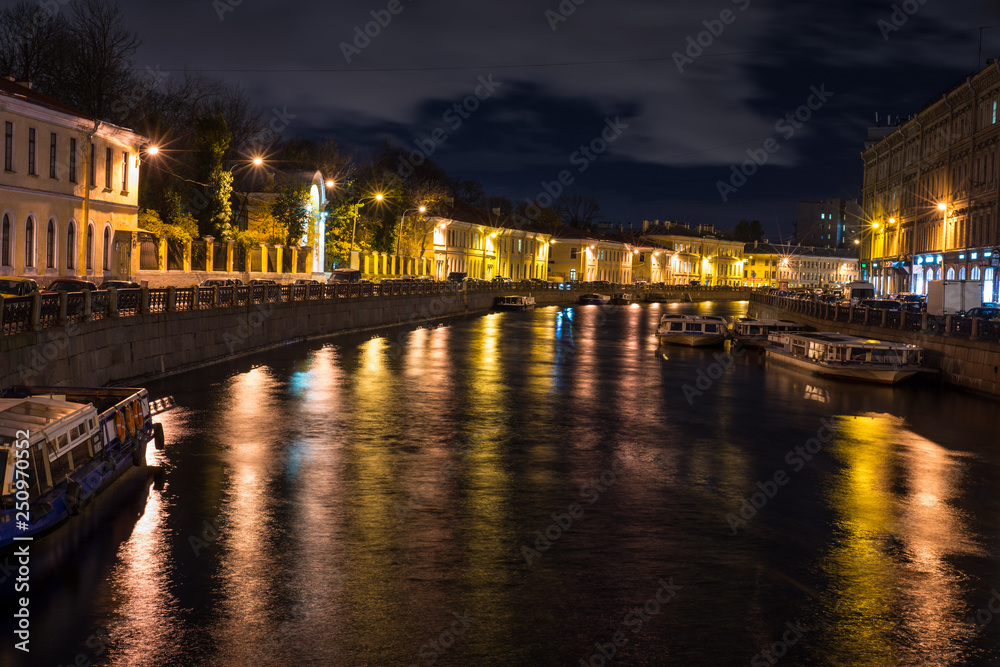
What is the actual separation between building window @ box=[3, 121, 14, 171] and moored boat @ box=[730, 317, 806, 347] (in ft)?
105

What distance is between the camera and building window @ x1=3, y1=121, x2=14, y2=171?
1499 inches

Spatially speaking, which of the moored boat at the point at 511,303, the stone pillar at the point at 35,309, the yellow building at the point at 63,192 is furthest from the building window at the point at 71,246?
the moored boat at the point at 511,303

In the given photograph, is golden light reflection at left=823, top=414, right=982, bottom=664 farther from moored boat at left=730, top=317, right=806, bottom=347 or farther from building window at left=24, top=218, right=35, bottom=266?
building window at left=24, top=218, right=35, bottom=266

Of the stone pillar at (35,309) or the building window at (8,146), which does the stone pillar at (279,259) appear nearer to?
the building window at (8,146)

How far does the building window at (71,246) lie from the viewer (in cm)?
4275

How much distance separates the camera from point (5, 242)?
38188 millimetres

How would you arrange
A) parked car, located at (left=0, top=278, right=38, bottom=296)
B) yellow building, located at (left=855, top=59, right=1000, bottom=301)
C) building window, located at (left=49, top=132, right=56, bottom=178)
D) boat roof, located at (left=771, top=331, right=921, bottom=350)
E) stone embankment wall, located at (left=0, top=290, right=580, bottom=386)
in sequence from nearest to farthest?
stone embankment wall, located at (left=0, top=290, right=580, bottom=386) → parked car, located at (left=0, top=278, right=38, bottom=296) → boat roof, located at (left=771, top=331, right=921, bottom=350) → building window, located at (left=49, top=132, right=56, bottom=178) → yellow building, located at (left=855, top=59, right=1000, bottom=301)

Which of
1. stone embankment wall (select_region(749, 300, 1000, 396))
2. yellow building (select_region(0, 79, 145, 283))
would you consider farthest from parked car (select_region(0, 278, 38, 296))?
stone embankment wall (select_region(749, 300, 1000, 396))

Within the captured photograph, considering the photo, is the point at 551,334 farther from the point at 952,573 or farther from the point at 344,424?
the point at 952,573

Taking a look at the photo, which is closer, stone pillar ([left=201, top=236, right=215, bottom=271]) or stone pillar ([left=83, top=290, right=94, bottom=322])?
stone pillar ([left=83, top=290, right=94, bottom=322])

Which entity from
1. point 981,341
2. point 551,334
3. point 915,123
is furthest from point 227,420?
point 915,123

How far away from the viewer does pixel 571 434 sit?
19.8 meters

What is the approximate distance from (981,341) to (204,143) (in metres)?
46.4

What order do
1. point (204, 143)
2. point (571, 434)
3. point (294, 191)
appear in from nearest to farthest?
point (571, 434)
point (204, 143)
point (294, 191)
